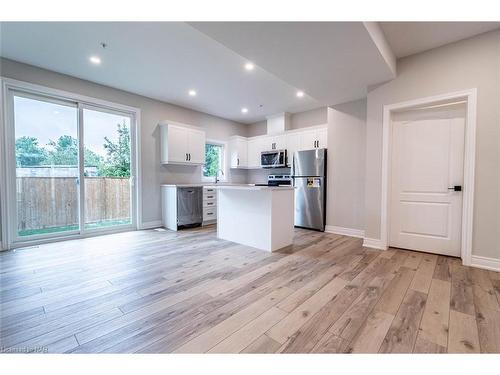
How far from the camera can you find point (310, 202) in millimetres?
4605

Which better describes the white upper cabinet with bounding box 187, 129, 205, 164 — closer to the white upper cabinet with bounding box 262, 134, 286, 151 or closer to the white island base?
the white upper cabinet with bounding box 262, 134, 286, 151

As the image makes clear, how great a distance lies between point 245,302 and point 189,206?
325 centimetres

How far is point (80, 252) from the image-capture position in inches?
121

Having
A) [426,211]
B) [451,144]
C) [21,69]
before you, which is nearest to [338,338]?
[426,211]

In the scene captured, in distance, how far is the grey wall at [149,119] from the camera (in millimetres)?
3377

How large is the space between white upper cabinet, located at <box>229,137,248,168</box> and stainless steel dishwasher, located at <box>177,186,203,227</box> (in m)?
1.57

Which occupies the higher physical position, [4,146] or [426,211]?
[4,146]

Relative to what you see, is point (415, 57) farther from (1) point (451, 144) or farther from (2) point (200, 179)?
(2) point (200, 179)

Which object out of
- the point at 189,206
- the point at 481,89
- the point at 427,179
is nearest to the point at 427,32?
the point at 481,89

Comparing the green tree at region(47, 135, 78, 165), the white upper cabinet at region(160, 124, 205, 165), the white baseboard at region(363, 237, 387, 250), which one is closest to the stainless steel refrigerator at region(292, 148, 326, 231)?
the white baseboard at region(363, 237, 387, 250)

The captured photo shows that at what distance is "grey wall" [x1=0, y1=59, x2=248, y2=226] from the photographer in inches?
133

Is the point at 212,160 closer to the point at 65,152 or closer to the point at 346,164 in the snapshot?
the point at 65,152

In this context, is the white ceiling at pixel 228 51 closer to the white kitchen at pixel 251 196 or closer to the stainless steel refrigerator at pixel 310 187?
the white kitchen at pixel 251 196
